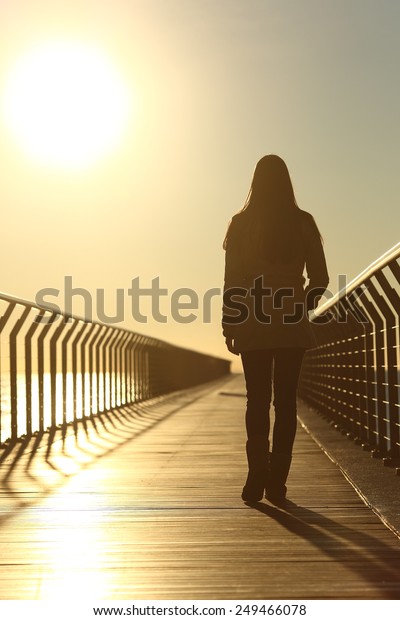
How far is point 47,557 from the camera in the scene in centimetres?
409

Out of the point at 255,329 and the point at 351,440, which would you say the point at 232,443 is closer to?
the point at 351,440

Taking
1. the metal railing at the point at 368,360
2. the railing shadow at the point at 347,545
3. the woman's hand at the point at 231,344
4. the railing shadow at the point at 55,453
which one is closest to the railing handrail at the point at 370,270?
the metal railing at the point at 368,360

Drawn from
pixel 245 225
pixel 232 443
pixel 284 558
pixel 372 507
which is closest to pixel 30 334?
pixel 232 443

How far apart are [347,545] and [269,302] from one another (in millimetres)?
1572

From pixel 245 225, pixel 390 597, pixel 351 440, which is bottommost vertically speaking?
pixel 390 597

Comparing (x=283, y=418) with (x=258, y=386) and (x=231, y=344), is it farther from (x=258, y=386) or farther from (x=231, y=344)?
(x=231, y=344)

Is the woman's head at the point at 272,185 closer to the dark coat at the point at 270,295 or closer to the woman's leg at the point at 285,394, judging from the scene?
the dark coat at the point at 270,295

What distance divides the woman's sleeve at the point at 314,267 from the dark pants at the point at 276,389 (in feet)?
0.94

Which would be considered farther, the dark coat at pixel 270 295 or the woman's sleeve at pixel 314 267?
the woman's sleeve at pixel 314 267

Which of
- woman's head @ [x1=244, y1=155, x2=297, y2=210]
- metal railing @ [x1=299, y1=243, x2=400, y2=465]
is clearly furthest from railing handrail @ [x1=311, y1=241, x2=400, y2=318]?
woman's head @ [x1=244, y1=155, x2=297, y2=210]

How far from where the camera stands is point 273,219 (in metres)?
5.50

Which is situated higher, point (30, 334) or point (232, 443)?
point (30, 334)

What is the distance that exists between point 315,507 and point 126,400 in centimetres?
1181

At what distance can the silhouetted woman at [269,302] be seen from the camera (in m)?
5.49
